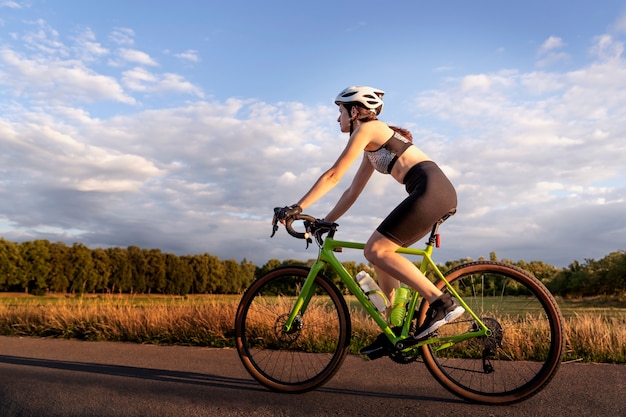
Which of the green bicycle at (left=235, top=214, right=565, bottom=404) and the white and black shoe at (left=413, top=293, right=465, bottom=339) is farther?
the green bicycle at (left=235, top=214, right=565, bottom=404)

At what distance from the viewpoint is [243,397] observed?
4.07 m

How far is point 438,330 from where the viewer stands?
13.1 ft

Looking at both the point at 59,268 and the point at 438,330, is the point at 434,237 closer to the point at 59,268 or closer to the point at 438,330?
the point at 438,330

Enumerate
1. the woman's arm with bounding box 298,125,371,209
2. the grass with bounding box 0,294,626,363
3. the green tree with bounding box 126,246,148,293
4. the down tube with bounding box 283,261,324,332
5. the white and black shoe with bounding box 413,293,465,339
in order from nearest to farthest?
the white and black shoe with bounding box 413,293,465,339
the woman's arm with bounding box 298,125,371,209
the down tube with bounding box 283,261,324,332
the grass with bounding box 0,294,626,363
the green tree with bounding box 126,246,148,293

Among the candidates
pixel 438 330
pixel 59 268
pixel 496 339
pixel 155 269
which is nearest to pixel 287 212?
pixel 438 330

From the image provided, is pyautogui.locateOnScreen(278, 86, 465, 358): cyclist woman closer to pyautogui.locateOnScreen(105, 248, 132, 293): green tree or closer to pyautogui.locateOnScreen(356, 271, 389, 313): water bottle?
pyautogui.locateOnScreen(356, 271, 389, 313): water bottle

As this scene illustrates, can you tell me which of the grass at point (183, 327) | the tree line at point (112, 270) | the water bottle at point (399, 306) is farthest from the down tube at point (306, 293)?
the tree line at point (112, 270)

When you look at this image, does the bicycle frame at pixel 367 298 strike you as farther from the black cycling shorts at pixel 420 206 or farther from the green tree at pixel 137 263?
the green tree at pixel 137 263

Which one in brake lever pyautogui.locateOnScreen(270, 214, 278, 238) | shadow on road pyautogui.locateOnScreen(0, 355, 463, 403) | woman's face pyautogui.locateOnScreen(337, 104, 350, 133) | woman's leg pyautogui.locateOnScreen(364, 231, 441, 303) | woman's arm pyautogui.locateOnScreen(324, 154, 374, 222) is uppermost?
woman's face pyautogui.locateOnScreen(337, 104, 350, 133)

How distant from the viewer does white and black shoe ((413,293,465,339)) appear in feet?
12.1

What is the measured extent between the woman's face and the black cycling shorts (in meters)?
0.71

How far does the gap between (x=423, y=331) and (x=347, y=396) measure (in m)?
0.83

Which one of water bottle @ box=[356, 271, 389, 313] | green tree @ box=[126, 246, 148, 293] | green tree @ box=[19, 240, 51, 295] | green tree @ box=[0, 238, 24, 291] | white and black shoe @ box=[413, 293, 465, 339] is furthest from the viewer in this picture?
green tree @ box=[126, 246, 148, 293]

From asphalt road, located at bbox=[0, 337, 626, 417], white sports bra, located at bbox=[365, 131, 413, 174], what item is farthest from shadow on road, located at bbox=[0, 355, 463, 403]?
white sports bra, located at bbox=[365, 131, 413, 174]
